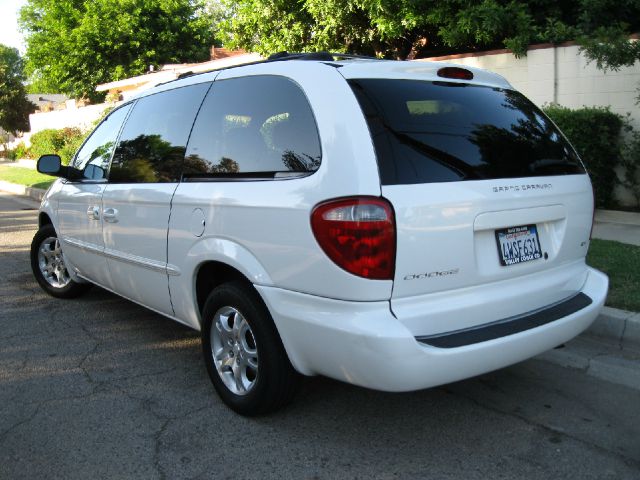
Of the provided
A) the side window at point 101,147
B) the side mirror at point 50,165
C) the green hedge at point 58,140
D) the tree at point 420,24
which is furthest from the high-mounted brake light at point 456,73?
the green hedge at point 58,140

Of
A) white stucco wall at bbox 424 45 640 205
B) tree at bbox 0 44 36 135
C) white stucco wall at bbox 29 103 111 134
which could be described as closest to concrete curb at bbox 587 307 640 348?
white stucco wall at bbox 424 45 640 205

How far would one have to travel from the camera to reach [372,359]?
2.64 m

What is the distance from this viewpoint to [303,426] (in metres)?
3.27

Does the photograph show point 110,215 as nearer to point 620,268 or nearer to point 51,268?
point 51,268

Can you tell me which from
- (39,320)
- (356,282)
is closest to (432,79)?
(356,282)

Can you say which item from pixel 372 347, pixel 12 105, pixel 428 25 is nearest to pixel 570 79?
pixel 428 25

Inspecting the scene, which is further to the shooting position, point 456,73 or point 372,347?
point 456,73

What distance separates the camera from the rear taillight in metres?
2.65

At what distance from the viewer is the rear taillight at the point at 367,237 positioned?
8.68ft

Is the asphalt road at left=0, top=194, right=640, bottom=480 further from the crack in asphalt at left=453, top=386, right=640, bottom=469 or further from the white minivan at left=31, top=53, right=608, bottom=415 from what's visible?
the white minivan at left=31, top=53, right=608, bottom=415

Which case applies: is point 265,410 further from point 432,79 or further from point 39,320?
point 39,320

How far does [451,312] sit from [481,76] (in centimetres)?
149

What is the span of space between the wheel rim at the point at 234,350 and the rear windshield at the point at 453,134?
1.19 metres

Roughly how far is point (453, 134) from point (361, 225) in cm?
74
